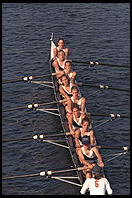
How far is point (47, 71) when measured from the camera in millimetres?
35875

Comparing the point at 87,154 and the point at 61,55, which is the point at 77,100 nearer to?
the point at 87,154

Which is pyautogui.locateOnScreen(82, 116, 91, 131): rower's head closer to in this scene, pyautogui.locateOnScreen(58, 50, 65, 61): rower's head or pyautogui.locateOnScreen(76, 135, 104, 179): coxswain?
pyautogui.locateOnScreen(76, 135, 104, 179): coxswain

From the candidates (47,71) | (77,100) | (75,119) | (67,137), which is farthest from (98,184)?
(47,71)

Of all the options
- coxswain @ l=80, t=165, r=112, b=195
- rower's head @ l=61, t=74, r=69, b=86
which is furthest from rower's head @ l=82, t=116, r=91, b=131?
rower's head @ l=61, t=74, r=69, b=86

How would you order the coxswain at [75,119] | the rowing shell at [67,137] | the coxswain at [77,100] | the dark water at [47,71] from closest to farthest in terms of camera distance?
the rowing shell at [67,137], the dark water at [47,71], the coxswain at [75,119], the coxswain at [77,100]

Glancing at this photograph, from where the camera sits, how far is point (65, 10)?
4600cm

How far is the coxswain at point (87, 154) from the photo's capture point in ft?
75.8

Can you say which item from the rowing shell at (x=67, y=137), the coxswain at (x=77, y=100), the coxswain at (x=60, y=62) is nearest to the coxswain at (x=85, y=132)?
the rowing shell at (x=67, y=137)

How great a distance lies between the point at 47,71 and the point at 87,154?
13.2 metres

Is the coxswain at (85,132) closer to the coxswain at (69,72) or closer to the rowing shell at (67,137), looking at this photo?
the rowing shell at (67,137)

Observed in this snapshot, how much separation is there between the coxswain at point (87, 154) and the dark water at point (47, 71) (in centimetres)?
158

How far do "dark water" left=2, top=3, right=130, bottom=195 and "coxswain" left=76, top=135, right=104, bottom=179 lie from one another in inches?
62.0

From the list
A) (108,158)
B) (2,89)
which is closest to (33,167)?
(108,158)

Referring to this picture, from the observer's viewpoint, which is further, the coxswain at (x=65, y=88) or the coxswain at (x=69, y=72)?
the coxswain at (x=69, y=72)
